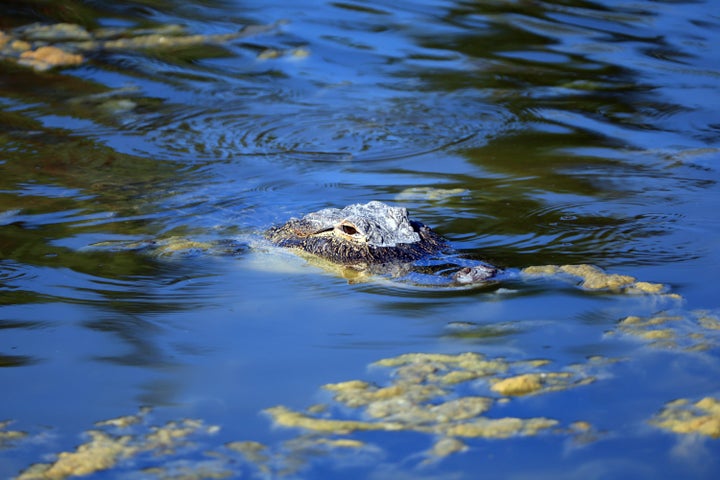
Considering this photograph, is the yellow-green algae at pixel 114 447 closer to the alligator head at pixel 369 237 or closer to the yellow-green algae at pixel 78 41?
the alligator head at pixel 369 237

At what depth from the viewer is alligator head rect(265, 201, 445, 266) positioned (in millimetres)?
5383

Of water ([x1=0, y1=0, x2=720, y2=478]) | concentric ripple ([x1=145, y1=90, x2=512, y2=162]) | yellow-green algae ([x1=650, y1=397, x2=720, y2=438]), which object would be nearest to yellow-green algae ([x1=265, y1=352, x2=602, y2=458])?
water ([x1=0, y1=0, x2=720, y2=478])

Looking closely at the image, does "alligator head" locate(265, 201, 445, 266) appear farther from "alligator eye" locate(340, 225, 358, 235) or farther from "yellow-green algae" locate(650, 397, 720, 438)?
"yellow-green algae" locate(650, 397, 720, 438)

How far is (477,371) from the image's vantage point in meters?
4.04

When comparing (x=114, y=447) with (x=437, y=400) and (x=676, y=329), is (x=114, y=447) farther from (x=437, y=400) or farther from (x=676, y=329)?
(x=676, y=329)

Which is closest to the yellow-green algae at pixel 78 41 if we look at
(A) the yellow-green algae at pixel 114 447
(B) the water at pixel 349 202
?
(B) the water at pixel 349 202

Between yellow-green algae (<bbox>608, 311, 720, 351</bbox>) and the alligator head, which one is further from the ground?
the alligator head

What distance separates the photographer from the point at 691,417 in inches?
140

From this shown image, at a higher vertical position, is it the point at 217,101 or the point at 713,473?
the point at 217,101

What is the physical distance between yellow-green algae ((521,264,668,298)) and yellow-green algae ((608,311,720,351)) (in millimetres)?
358

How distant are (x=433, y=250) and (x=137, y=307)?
5.59 ft

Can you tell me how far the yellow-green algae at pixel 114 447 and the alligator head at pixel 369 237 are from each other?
196 centimetres

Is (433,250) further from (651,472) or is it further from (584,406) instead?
(651,472)

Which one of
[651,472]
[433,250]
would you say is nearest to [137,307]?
[433,250]
